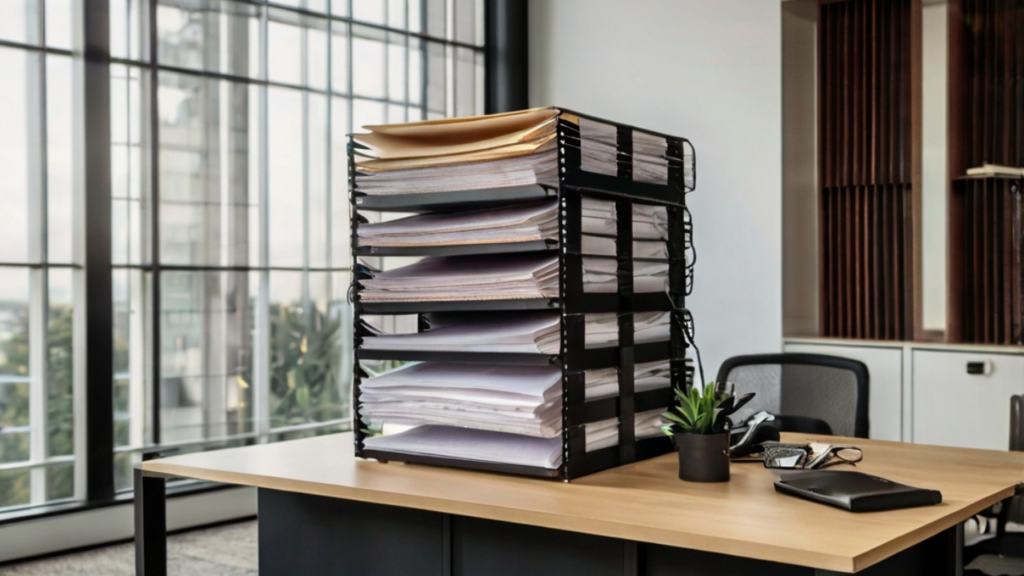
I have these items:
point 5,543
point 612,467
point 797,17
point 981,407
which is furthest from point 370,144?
point 797,17

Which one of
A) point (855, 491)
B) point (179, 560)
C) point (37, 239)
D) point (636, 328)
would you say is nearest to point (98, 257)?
point (37, 239)

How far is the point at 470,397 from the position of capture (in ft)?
5.26

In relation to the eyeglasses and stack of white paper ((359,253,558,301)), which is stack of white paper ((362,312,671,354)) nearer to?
stack of white paper ((359,253,558,301))

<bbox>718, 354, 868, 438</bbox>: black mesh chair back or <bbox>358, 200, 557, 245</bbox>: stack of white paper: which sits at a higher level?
<bbox>358, 200, 557, 245</bbox>: stack of white paper

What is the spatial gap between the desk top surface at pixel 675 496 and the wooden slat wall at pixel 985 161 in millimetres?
2826

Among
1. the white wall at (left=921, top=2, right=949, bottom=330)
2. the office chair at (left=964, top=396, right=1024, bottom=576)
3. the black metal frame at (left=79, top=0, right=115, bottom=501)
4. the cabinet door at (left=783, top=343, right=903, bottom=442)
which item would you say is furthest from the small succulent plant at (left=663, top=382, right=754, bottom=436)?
the white wall at (left=921, top=2, right=949, bottom=330)

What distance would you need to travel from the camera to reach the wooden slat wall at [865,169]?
15.2 feet

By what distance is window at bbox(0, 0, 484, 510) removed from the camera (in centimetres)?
395

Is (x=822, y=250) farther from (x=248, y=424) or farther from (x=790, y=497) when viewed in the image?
(x=790, y=497)

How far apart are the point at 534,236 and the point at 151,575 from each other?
85 cm

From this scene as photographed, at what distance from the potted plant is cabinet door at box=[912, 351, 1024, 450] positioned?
3.02 m

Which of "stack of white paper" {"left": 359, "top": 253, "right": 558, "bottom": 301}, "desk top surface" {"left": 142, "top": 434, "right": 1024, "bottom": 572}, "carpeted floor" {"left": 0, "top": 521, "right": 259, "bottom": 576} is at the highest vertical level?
"stack of white paper" {"left": 359, "top": 253, "right": 558, "bottom": 301}

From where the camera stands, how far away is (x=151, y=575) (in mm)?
1645

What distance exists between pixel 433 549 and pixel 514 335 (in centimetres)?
36
